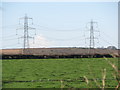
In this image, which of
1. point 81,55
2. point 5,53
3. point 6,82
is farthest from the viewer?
point 5,53

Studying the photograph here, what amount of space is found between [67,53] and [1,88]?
2845 cm

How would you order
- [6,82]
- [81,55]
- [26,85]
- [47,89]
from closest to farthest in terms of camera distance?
[47,89] < [26,85] < [6,82] < [81,55]

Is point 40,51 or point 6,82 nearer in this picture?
point 6,82

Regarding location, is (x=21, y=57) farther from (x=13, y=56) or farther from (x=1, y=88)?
(x=1, y=88)

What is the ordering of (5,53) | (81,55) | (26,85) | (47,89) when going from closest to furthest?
(47,89), (26,85), (81,55), (5,53)

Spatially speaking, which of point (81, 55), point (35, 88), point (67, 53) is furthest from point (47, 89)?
point (67, 53)

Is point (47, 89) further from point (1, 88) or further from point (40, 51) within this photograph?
point (40, 51)

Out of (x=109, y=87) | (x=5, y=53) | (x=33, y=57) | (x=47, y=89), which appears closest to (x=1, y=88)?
(x=47, y=89)

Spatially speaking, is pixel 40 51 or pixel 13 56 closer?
pixel 13 56

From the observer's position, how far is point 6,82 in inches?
607

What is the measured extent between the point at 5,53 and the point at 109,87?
97.6 ft

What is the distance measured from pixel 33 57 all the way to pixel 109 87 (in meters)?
26.2

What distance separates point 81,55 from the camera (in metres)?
38.2

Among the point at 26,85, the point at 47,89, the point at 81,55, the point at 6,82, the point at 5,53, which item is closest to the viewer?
the point at 47,89
